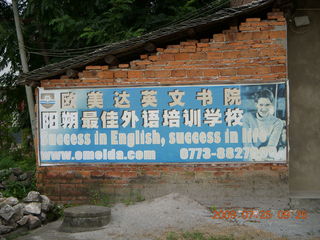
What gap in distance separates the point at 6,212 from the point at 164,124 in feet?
9.98

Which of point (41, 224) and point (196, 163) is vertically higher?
point (196, 163)

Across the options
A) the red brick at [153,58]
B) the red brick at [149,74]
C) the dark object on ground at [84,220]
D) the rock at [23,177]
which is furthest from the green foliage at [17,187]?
the red brick at [153,58]

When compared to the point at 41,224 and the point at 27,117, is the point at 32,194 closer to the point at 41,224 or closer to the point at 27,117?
the point at 41,224

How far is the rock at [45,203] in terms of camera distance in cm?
696

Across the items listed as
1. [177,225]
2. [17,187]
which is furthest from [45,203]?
[177,225]

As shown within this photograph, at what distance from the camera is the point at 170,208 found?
22.2 feet

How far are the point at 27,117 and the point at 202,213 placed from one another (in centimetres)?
875

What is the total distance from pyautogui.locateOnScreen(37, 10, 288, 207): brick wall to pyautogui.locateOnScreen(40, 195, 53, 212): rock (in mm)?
683

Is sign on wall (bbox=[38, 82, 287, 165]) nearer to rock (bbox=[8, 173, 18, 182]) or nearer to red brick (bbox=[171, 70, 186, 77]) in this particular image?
red brick (bbox=[171, 70, 186, 77])

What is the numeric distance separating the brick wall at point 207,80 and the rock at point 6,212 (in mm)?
1419

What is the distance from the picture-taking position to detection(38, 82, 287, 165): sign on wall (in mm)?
7051

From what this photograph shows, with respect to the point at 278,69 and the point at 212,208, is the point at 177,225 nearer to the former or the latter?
the point at 212,208

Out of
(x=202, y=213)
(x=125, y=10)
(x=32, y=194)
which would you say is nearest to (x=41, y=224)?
(x=32, y=194)

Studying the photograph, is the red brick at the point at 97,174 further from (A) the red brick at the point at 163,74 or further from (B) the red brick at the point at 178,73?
(B) the red brick at the point at 178,73
